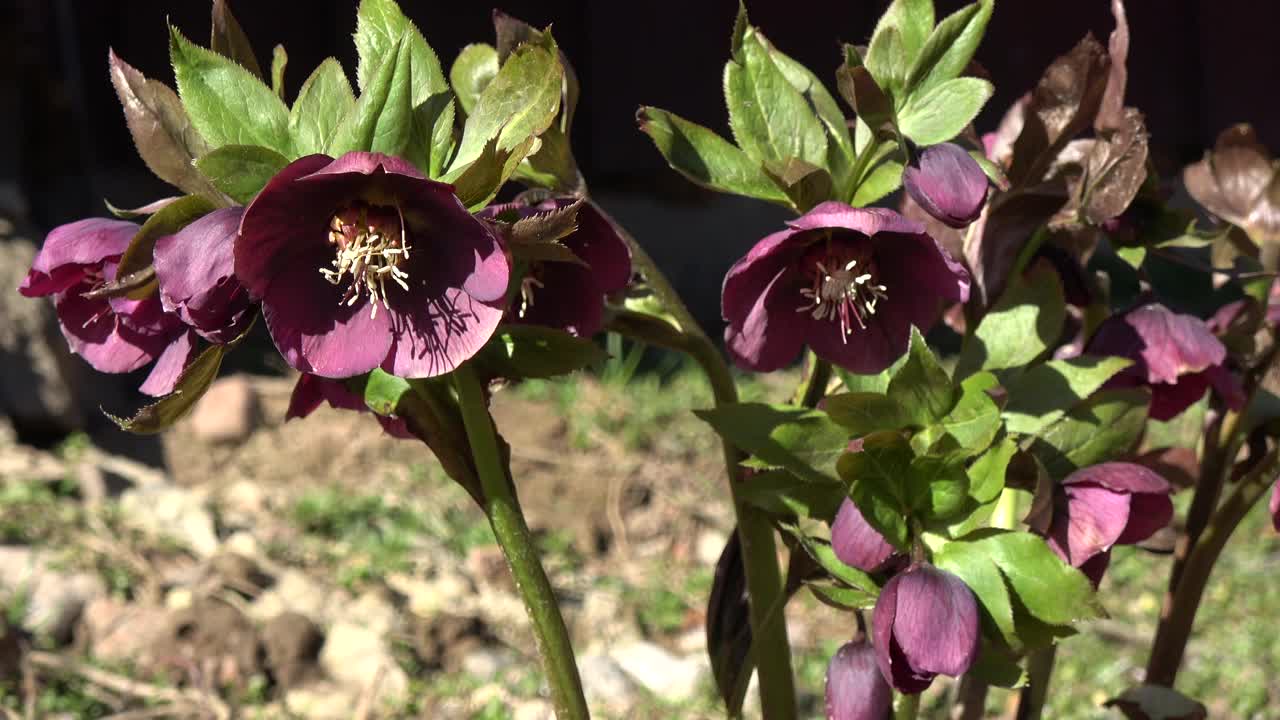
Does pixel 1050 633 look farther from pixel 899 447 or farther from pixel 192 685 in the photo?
pixel 192 685

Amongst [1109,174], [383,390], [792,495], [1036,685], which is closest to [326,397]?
[383,390]

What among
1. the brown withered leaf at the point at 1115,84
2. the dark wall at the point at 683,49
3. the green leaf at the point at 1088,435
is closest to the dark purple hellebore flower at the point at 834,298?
the green leaf at the point at 1088,435

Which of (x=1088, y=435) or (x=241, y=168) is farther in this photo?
(x=1088, y=435)

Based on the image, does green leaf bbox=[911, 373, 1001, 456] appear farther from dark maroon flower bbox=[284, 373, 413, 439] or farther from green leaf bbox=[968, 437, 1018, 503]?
dark maroon flower bbox=[284, 373, 413, 439]

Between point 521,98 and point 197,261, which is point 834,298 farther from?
point 197,261

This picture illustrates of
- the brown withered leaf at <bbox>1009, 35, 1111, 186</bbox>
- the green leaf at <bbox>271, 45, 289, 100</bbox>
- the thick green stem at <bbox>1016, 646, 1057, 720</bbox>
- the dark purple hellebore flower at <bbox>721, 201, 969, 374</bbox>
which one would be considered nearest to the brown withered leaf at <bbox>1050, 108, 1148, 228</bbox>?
the brown withered leaf at <bbox>1009, 35, 1111, 186</bbox>

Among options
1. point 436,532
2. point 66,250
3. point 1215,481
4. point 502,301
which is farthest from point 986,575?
point 436,532
